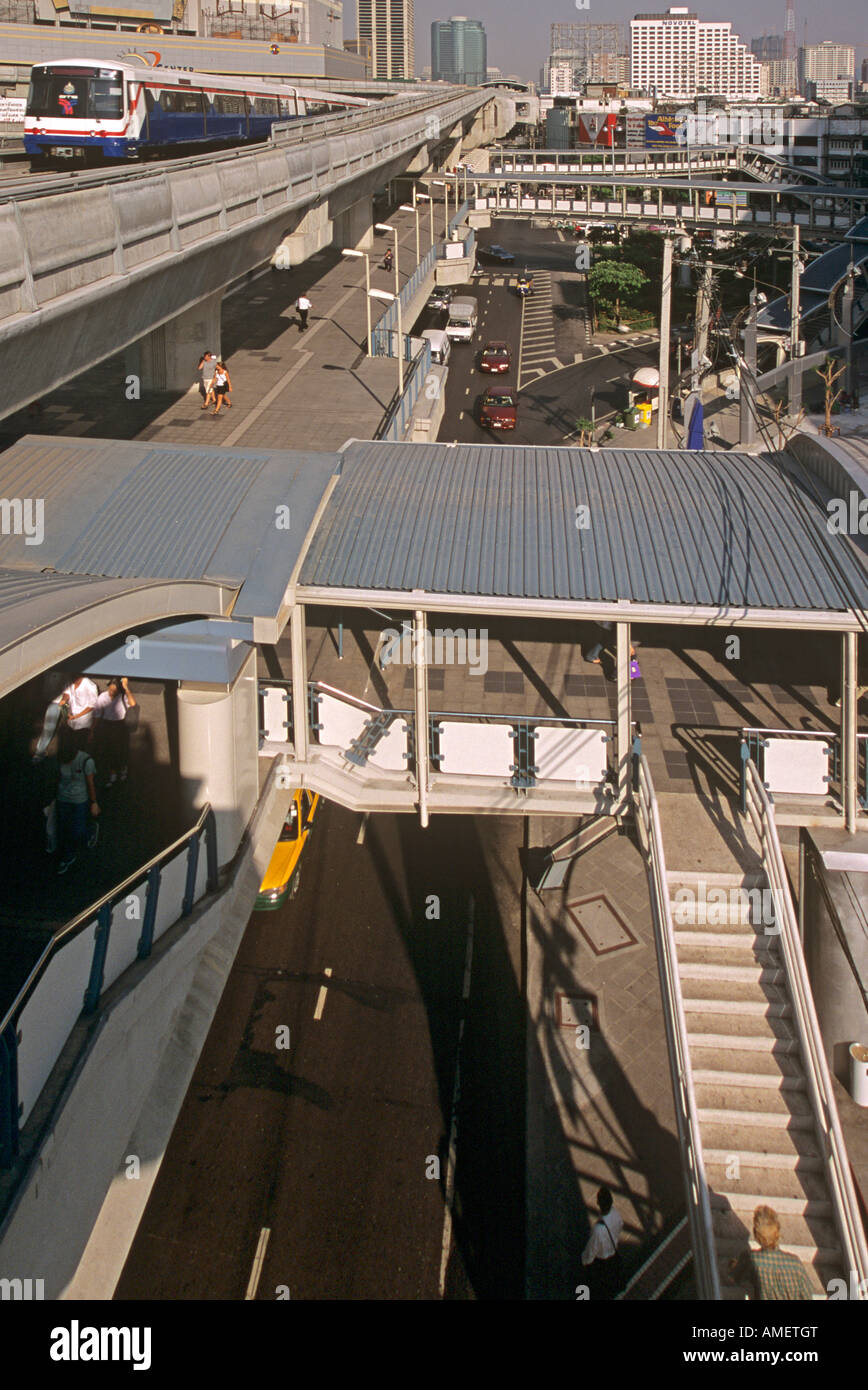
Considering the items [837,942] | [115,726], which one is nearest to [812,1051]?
[837,942]

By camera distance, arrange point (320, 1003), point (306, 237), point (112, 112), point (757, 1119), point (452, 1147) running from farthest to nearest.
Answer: point (306, 237) → point (112, 112) → point (320, 1003) → point (452, 1147) → point (757, 1119)

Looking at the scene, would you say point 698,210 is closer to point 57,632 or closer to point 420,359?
point 420,359

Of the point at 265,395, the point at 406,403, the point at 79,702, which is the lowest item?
the point at 79,702

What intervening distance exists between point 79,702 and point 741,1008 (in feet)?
24.1

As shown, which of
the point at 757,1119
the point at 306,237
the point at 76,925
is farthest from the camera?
the point at 306,237

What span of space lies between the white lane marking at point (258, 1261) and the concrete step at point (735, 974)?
15.4 feet

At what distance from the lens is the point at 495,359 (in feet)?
140

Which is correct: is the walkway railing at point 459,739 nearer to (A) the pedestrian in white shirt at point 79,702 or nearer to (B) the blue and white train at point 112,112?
(A) the pedestrian in white shirt at point 79,702

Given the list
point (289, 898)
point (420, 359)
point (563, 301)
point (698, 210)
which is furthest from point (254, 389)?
point (698, 210)

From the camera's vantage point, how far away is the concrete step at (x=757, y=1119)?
934 cm

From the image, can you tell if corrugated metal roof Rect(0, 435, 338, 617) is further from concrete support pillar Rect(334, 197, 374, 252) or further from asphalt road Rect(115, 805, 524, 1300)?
concrete support pillar Rect(334, 197, 374, 252)

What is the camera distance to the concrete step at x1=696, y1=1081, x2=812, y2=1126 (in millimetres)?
9398

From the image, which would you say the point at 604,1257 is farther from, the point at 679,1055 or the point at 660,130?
the point at 660,130

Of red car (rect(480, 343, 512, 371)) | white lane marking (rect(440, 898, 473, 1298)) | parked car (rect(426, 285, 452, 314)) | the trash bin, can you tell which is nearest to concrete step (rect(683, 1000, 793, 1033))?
the trash bin
